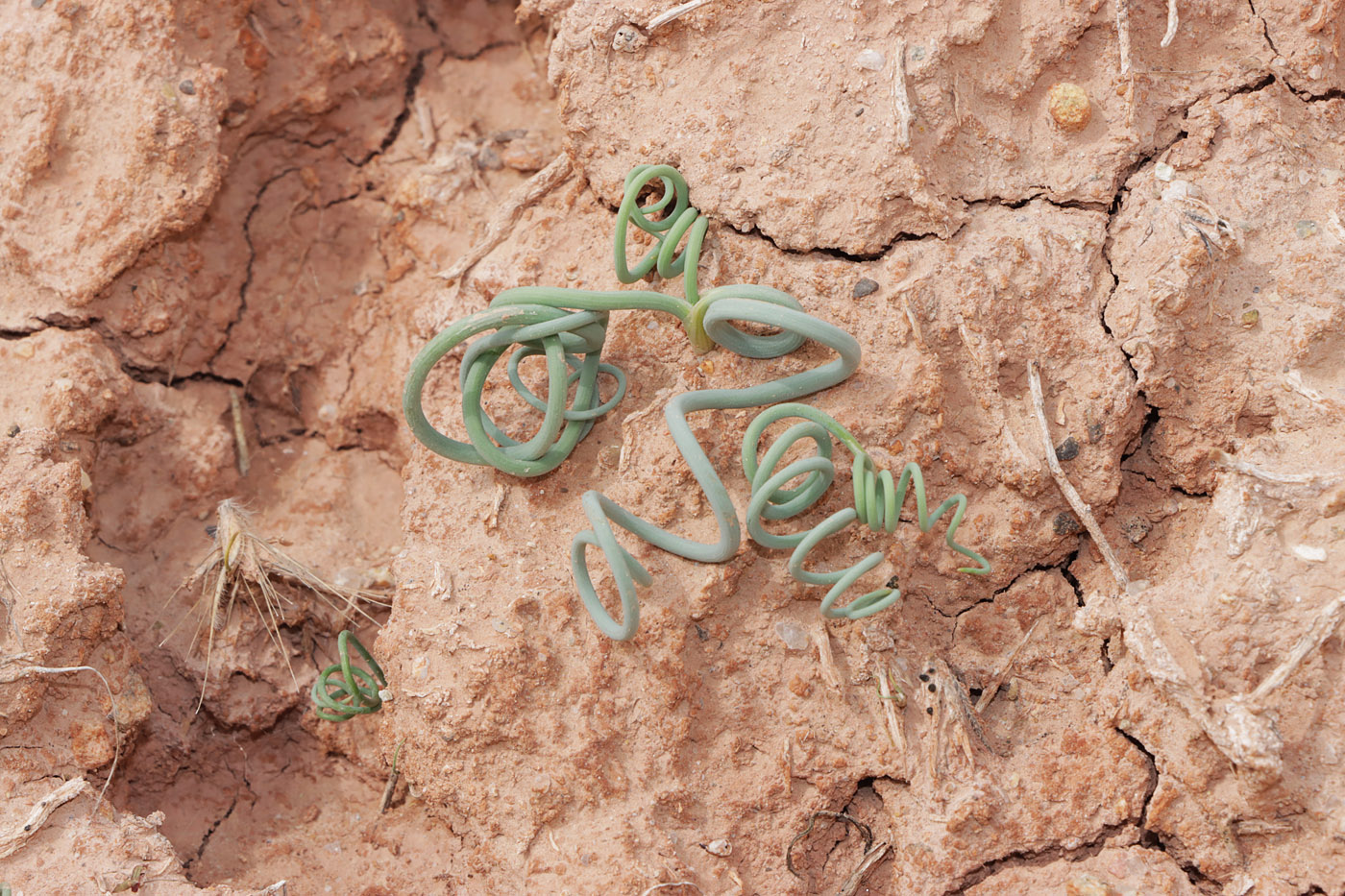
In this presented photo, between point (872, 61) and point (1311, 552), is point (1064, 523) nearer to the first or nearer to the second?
point (1311, 552)

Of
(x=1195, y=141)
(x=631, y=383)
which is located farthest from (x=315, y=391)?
(x=1195, y=141)

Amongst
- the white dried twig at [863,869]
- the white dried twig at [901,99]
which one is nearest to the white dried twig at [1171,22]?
the white dried twig at [901,99]

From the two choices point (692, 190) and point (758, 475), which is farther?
point (692, 190)

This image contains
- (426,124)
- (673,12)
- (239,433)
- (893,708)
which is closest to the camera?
(893,708)

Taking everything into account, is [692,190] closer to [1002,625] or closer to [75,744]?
[1002,625]

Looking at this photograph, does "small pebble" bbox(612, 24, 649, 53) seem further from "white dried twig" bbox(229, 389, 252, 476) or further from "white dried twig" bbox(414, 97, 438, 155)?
"white dried twig" bbox(229, 389, 252, 476)

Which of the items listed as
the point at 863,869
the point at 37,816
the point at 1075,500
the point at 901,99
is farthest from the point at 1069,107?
the point at 37,816
